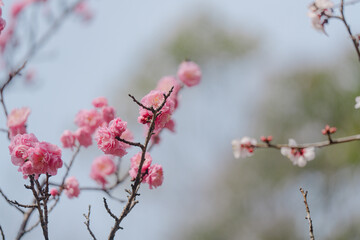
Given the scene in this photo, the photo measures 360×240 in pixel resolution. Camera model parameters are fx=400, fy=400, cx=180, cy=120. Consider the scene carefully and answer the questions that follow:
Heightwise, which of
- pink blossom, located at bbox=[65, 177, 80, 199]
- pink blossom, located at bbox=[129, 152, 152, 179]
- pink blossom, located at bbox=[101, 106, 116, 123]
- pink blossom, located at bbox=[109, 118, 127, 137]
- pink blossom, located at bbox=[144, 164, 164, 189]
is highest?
pink blossom, located at bbox=[101, 106, 116, 123]

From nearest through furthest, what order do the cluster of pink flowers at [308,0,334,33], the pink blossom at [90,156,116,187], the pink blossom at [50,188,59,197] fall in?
the cluster of pink flowers at [308,0,334,33] < the pink blossom at [50,188,59,197] < the pink blossom at [90,156,116,187]

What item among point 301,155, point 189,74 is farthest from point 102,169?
point 301,155

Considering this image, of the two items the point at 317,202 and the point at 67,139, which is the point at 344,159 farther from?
the point at 67,139

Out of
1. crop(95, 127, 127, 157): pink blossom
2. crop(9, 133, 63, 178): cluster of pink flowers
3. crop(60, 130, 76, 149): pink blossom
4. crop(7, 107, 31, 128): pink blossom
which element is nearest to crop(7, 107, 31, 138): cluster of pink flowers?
crop(7, 107, 31, 128): pink blossom

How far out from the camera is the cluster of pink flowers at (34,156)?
1.28m

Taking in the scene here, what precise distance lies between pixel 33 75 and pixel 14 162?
10.6 ft

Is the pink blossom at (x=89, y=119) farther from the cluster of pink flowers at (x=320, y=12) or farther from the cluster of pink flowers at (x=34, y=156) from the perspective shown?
the cluster of pink flowers at (x=320, y=12)

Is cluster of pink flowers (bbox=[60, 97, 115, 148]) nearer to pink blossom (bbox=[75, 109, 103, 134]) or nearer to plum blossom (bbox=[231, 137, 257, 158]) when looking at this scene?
pink blossom (bbox=[75, 109, 103, 134])

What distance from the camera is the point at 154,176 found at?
1430 millimetres

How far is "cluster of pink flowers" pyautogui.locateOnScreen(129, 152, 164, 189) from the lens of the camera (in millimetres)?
1411

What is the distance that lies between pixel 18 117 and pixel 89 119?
1.09 ft

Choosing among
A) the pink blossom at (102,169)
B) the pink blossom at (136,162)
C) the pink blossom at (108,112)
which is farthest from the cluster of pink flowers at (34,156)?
the pink blossom at (102,169)

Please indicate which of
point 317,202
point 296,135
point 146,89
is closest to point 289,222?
point 317,202

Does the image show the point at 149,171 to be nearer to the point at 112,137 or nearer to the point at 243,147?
the point at 112,137
